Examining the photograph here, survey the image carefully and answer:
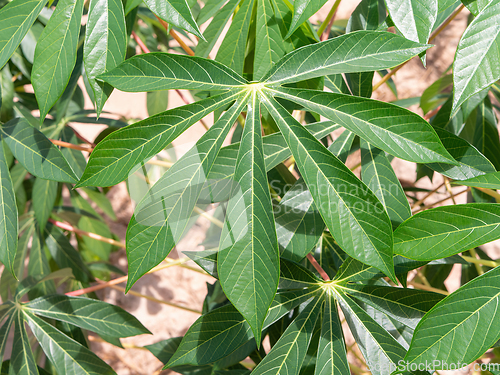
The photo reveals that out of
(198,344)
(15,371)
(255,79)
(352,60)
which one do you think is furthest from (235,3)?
(15,371)

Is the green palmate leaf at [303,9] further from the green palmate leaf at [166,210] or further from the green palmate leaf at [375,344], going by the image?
the green palmate leaf at [375,344]

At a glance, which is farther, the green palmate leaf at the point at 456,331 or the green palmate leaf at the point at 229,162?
the green palmate leaf at the point at 229,162

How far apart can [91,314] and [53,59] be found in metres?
Answer: 0.50

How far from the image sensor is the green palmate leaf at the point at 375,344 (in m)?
0.56

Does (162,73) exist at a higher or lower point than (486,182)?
higher

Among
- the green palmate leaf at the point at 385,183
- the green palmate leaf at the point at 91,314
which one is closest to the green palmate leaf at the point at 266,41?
the green palmate leaf at the point at 385,183

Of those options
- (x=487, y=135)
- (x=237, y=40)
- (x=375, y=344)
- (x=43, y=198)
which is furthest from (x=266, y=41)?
(x=43, y=198)

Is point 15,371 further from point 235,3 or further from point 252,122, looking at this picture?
point 235,3

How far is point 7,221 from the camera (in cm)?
62

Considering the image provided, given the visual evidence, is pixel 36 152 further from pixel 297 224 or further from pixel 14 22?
pixel 297 224

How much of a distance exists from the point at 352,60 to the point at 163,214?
1.07ft

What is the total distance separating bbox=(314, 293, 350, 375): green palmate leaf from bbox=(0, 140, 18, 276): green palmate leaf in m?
0.50

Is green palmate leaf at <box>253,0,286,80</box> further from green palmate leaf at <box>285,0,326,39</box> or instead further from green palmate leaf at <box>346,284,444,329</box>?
green palmate leaf at <box>346,284,444,329</box>

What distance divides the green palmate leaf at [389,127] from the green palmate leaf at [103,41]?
12.3 inches
